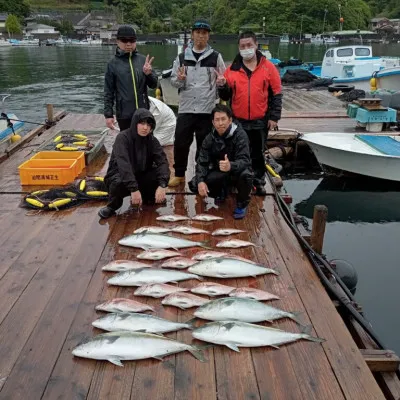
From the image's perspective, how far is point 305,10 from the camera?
8169cm

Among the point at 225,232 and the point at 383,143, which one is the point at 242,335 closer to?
the point at 225,232

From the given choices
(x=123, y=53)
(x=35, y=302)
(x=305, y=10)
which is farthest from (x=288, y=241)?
(x=305, y=10)

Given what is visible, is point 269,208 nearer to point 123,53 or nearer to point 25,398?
point 123,53

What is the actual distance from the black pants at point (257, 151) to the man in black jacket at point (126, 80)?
5.22 feet

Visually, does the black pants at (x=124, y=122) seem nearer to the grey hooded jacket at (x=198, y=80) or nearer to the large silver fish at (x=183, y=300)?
the grey hooded jacket at (x=198, y=80)

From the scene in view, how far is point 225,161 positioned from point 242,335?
7.37 ft

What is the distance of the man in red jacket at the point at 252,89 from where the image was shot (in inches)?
191

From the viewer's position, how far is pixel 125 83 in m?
5.47

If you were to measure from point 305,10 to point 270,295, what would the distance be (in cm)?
9059

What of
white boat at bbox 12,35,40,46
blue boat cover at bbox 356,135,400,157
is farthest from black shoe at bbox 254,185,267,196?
white boat at bbox 12,35,40,46

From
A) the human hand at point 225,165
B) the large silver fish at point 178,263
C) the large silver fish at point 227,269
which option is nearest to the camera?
the large silver fish at point 227,269

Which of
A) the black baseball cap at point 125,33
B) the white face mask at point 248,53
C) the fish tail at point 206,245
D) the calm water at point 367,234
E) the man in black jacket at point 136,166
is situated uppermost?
the black baseball cap at point 125,33

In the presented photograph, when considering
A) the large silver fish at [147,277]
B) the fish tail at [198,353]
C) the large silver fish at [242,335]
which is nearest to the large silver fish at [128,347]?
the fish tail at [198,353]

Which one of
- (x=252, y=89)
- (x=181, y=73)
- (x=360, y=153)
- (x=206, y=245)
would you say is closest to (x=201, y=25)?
(x=181, y=73)
